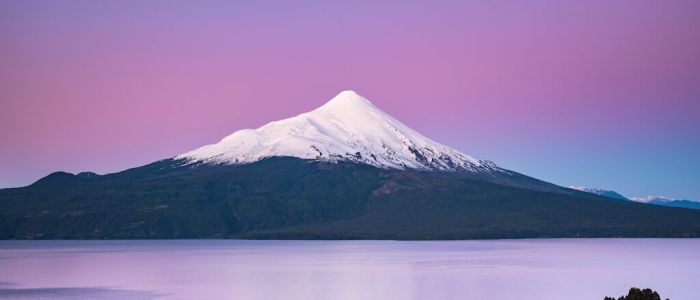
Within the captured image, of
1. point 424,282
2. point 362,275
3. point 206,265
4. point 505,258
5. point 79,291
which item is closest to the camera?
point 79,291

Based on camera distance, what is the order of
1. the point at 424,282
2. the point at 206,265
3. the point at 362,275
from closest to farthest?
1. the point at 424,282
2. the point at 362,275
3. the point at 206,265

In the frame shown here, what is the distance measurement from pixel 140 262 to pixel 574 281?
60.1 metres

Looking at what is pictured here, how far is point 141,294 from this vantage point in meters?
79.2

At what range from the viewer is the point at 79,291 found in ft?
270

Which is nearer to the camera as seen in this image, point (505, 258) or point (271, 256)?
point (505, 258)

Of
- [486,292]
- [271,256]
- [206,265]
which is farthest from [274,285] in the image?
[271,256]

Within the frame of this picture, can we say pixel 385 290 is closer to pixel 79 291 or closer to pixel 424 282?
pixel 424 282

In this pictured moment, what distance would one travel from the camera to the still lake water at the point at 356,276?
78500mm

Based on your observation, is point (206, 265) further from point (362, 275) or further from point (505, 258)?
point (505, 258)

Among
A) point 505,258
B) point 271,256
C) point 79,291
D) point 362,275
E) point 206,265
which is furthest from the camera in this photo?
point 271,256

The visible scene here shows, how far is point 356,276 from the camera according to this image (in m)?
96.7

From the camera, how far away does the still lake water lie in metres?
78.5

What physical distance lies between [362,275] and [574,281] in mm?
20806

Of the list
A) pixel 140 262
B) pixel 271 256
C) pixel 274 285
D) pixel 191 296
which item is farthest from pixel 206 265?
pixel 191 296
